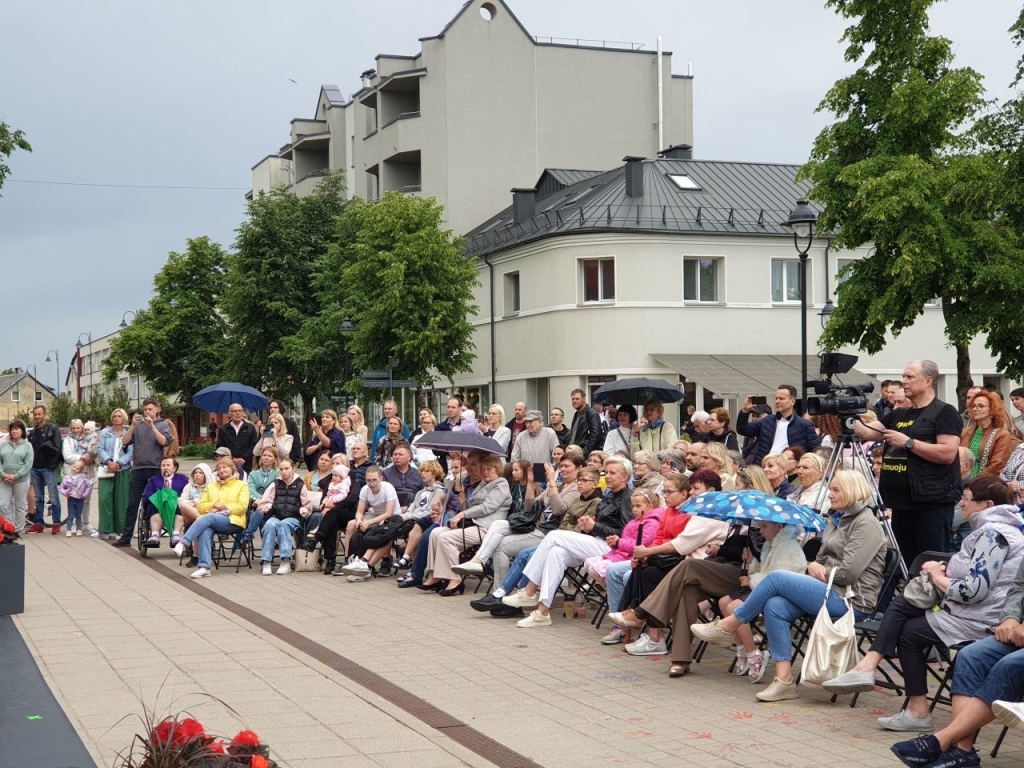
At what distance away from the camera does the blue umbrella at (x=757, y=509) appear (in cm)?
808

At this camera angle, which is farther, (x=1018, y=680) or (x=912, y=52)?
(x=912, y=52)

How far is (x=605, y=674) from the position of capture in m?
8.88

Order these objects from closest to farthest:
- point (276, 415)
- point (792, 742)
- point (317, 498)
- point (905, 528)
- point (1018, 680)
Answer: point (1018, 680), point (792, 742), point (905, 528), point (317, 498), point (276, 415)

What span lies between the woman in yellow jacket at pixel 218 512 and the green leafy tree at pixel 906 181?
1584 cm

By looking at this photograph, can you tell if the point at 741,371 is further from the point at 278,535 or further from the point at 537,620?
the point at 537,620

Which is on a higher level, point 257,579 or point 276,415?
point 276,415

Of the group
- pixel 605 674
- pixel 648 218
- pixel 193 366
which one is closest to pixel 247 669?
pixel 605 674

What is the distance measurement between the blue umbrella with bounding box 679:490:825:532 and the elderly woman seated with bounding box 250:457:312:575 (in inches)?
314

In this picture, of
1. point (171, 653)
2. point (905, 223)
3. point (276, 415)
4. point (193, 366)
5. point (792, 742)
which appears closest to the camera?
point (792, 742)

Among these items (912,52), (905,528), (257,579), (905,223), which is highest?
(912,52)

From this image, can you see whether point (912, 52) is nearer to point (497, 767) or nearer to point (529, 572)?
point (529, 572)

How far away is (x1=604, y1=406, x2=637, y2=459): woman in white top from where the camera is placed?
610 inches

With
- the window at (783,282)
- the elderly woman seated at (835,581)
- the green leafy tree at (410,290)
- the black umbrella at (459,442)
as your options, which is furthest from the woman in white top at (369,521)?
the window at (783,282)

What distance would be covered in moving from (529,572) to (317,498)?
5148mm
